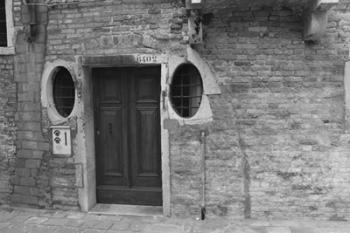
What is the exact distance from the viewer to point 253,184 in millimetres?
4816

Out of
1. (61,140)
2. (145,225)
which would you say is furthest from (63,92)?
(145,225)

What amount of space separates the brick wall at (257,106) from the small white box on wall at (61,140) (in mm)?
1239

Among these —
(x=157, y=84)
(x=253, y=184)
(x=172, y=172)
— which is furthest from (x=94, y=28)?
(x=253, y=184)

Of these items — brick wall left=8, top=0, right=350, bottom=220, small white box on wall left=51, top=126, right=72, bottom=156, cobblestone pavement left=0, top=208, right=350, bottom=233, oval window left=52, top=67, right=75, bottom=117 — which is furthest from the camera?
oval window left=52, top=67, right=75, bottom=117

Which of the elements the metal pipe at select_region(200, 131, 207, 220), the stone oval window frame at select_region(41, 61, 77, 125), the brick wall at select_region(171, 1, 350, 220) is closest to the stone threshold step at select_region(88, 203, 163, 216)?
the metal pipe at select_region(200, 131, 207, 220)

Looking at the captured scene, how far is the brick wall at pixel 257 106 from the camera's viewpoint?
4648mm

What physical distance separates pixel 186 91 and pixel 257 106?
103 centimetres

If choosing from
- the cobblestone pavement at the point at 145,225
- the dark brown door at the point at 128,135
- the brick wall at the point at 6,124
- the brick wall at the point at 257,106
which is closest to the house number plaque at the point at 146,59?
the brick wall at the point at 257,106

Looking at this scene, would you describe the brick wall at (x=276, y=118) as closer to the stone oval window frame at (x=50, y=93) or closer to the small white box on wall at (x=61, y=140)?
the small white box on wall at (x=61, y=140)

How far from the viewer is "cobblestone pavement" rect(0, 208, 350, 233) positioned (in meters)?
4.54

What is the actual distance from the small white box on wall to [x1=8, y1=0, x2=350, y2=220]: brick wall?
4.06 feet

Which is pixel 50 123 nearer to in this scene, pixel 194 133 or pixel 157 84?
pixel 157 84

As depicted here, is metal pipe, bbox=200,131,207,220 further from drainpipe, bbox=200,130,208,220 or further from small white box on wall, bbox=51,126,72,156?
small white box on wall, bbox=51,126,72,156

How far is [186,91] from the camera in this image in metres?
5.13
